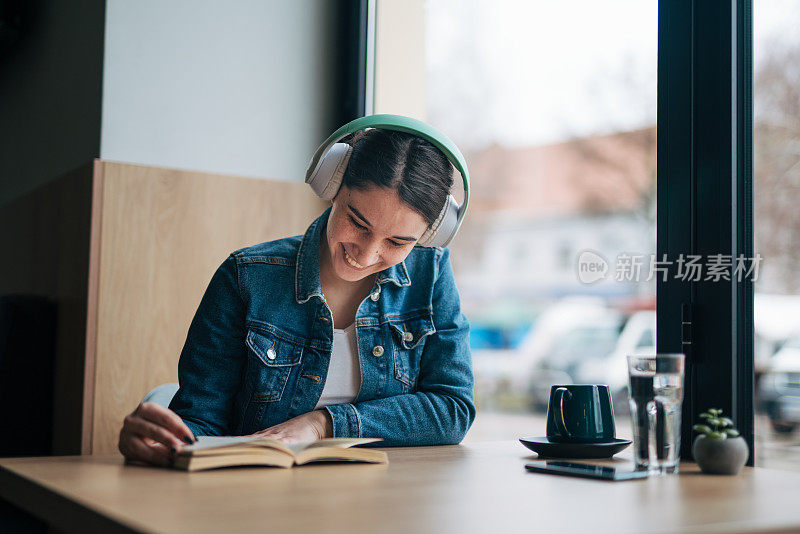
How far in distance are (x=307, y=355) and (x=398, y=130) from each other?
0.48m

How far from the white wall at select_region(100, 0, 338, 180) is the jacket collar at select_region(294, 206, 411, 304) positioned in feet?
3.26

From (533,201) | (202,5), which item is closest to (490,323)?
(533,201)

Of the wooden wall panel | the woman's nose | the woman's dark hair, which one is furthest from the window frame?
the wooden wall panel

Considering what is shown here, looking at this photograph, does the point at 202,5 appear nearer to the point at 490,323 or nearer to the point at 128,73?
the point at 128,73

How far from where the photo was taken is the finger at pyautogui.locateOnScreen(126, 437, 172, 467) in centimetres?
117

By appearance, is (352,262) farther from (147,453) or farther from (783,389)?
(783,389)

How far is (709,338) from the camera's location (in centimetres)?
155

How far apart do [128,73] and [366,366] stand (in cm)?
139

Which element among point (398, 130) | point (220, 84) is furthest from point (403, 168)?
point (220, 84)

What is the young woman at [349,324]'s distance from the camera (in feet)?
4.95

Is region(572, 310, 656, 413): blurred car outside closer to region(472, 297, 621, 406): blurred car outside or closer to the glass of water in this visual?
region(472, 297, 621, 406): blurred car outside

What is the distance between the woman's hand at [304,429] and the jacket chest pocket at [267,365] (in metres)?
0.09

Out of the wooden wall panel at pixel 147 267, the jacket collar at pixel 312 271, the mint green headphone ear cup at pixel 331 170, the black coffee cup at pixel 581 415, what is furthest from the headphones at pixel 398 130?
the wooden wall panel at pixel 147 267

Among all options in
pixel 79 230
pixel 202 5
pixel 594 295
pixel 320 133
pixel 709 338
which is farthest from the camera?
pixel 320 133
